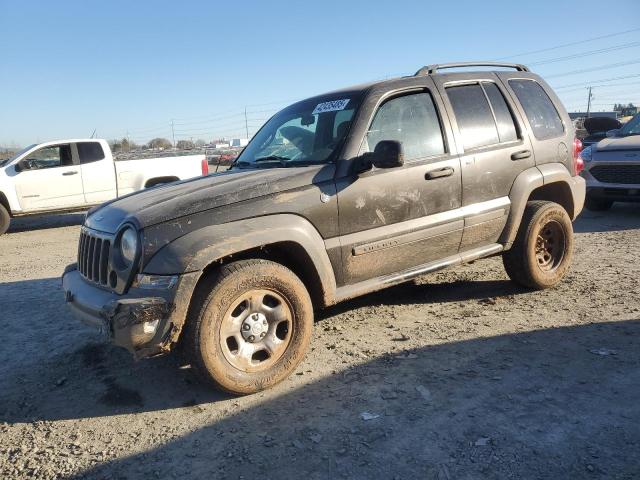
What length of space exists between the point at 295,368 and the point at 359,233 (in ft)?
3.52

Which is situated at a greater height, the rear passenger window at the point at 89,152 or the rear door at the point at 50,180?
the rear passenger window at the point at 89,152

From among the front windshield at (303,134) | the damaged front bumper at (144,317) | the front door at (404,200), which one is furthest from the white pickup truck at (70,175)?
the damaged front bumper at (144,317)

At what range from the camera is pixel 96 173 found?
1100cm

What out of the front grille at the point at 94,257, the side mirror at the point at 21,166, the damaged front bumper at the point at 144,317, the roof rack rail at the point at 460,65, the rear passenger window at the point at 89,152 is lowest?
the damaged front bumper at the point at 144,317

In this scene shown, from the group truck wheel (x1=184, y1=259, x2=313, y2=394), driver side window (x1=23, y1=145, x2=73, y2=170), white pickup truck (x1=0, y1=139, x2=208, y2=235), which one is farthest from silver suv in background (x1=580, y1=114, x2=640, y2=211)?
driver side window (x1=23, y1=145, x2=73, y2=170)

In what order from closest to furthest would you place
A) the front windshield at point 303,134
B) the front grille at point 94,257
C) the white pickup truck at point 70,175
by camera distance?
the front grille at point 94,257
the front windshield at point 303,134
the white pickup truck at point 70,175

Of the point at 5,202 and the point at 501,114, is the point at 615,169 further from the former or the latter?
the point at 5,202

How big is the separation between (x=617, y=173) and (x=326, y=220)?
24.0 ft


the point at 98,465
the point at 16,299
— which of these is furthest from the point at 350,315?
the point at 16,299

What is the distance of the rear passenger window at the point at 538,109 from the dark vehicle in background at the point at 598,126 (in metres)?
6.67

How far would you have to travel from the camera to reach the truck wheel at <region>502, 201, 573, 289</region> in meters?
4.80

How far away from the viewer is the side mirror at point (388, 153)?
3.61 m

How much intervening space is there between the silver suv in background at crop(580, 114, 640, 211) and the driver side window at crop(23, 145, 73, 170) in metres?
10.1

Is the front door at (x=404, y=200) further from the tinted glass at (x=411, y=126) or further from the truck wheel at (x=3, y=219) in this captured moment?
the truck wheel at (x=3, y=219)
